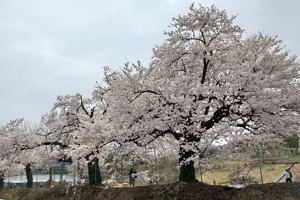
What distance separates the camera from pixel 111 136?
14859 millimetres

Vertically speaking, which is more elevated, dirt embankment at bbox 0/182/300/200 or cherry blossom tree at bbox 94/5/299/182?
cherry blossom tree at bbox 94/5/299/182

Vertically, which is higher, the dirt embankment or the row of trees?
the row of trees

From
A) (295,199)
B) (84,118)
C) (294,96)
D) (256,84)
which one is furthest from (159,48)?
(84,118)

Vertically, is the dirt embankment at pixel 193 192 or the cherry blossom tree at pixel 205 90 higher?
the cherry blossom tree at pixel 205 90

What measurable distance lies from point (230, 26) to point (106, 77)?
10538 millimetres

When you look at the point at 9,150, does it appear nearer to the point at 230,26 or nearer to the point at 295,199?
the point at 230,26

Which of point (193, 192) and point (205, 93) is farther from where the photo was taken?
point (193, 192)

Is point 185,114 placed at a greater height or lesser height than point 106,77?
lesser

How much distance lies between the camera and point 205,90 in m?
11.0

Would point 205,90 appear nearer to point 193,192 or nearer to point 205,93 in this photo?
point 205,93

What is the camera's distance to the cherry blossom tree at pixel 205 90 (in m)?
10.8

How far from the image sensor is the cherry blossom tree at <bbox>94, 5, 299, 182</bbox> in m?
10.8

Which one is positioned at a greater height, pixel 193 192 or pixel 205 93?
pixel 205 93

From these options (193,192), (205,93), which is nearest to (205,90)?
(205,93)
